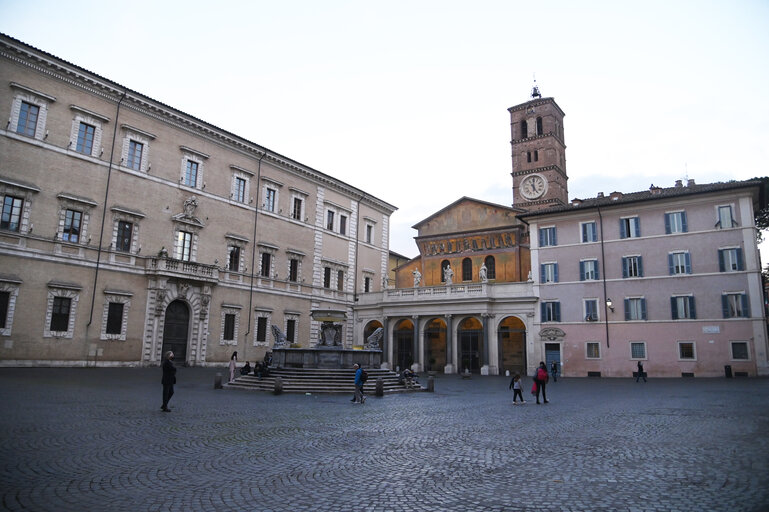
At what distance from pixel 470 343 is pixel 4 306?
30749 millimetres

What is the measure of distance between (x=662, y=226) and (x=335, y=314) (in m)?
24.1

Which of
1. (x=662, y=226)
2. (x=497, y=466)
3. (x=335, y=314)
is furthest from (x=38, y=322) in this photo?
(x=662, y=226)

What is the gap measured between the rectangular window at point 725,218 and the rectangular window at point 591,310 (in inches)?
357

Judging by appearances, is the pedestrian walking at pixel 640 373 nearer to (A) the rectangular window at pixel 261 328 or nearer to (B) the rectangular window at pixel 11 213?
(A) the rectangular window at pixel 261 328

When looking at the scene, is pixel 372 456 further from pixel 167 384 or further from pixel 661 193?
pixel 661 193

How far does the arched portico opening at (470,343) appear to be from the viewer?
4209 cm

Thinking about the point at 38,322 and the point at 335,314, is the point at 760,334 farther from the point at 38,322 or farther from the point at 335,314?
the point at 38,322

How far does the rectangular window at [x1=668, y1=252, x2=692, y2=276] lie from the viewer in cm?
3438

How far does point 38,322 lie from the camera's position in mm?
26375

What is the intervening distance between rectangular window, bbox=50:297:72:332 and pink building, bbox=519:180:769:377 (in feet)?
98.7

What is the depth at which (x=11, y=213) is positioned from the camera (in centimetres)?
2622

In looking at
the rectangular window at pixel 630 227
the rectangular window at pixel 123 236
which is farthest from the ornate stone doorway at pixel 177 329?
the rectangular window at pixel 630 227

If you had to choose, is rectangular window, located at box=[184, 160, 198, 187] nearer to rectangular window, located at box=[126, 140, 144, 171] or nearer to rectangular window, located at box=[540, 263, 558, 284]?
rectangular window, located at box=[126, 140, 144, 171]

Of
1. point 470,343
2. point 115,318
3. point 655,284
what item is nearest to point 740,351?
point 655,284
